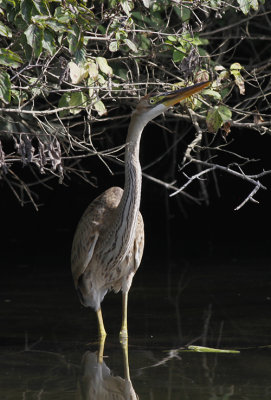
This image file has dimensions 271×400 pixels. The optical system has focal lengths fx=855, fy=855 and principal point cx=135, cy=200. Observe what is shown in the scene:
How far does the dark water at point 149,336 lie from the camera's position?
544cm

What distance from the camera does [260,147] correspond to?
14.8 meters

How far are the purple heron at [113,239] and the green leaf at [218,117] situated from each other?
0.57m

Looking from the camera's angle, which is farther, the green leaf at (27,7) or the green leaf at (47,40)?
the green leaf at (47,40)

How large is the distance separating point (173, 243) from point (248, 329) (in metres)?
4.98

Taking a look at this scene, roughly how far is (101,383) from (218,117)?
2.00 metres

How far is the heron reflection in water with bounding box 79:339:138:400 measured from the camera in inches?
211

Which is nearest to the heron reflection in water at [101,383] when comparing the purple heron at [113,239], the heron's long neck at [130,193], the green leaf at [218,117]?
the purple heron at [113,239]

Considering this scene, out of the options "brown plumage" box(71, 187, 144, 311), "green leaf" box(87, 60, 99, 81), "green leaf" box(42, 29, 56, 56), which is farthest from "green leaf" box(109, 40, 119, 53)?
"brown plumage" box(71, 187, 144, 311)

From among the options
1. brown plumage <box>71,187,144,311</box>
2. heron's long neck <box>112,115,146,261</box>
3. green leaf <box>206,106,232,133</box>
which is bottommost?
brown plumage <box>71,187,144,311</box>

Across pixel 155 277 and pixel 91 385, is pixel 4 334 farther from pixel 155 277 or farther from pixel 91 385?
pixel 155 277

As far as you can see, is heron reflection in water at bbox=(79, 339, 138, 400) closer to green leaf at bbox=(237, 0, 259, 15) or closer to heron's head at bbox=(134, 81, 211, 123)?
heron's head at bbox=(134, 81, 211, 123)

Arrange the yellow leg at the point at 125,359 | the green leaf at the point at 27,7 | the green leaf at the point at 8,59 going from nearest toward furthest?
the green leaf at the point at 27,7, the green leaf at the point at 8,59, the yellow leg at the point at 125,359

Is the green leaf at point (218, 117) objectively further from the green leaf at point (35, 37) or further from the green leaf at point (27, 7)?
the green leaf at point (27, 7)

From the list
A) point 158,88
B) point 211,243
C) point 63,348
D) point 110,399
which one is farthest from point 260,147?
point 110,399
